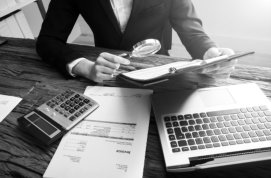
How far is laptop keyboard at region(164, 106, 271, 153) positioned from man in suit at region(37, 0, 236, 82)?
34cm

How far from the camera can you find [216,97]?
61 centimetres

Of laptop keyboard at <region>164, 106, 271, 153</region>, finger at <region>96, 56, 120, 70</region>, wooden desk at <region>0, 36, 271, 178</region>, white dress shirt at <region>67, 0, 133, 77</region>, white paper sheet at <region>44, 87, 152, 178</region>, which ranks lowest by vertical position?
wooden desk at <region>0, 36, 271, 178</region>

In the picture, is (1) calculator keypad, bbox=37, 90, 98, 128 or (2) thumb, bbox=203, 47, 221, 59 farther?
(2) thumb, bbox=203, 47, 221, 59

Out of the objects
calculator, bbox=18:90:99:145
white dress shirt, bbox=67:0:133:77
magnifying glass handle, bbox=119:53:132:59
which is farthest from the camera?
white dress shirt, bbox=67:0:133:77

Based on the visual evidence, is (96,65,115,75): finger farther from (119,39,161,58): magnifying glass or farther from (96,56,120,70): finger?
(119,39,161,58): magnifying glass

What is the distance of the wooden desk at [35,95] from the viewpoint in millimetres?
487

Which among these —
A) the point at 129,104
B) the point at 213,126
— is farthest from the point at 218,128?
the point at 129,104

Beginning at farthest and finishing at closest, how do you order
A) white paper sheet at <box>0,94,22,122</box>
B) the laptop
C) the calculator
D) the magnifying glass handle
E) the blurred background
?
the blurred background → the magnifying glass handle → white paper sheet at <box>0,94,22,122</box> → the calculator → the laptop

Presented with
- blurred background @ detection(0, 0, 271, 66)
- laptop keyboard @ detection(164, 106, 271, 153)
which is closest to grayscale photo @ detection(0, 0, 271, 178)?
laptop keyboard @ detection(164, 106, 271, 153)

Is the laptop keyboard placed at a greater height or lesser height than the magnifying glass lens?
greater

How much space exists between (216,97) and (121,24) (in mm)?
584

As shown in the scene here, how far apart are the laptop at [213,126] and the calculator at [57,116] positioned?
0.64 ft

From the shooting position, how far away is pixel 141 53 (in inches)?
34.6

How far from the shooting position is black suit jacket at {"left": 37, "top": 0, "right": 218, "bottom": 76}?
92 cm
